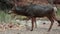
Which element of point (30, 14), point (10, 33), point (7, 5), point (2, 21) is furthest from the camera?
point (7, 5)

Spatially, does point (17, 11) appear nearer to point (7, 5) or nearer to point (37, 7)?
point (37, 7)

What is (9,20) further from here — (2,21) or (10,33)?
(10,33)

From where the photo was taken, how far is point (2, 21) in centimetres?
1283

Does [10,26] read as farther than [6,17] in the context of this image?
No

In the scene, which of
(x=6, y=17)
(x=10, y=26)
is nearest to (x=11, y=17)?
(x=6, y=17)

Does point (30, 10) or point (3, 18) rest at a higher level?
point (30, 10)

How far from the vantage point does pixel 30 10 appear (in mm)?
10273

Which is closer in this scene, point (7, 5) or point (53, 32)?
point (53, 32)

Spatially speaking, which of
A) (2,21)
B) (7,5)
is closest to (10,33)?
(2,21)

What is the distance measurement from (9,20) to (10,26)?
1.15 metres

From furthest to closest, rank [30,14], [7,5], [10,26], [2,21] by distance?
[7,5]
[2,21]
[10,26]
[30,14]

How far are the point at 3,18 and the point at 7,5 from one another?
4.50 metres

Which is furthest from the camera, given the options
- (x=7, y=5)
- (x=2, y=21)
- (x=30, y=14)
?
(x=7, y=5)

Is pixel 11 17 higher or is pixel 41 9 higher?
pixel 41 9
